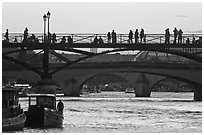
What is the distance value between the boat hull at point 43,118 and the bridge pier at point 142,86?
94.3 meters

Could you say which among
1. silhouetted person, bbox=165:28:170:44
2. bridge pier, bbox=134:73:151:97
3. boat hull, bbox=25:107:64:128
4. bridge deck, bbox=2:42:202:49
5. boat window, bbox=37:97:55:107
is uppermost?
silhouetted person, bbox=165:28:170:44

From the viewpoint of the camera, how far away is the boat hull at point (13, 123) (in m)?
44.2

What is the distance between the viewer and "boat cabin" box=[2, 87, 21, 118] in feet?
152

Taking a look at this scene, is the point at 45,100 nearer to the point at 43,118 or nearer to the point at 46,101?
the point at 46,101

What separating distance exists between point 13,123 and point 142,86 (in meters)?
102

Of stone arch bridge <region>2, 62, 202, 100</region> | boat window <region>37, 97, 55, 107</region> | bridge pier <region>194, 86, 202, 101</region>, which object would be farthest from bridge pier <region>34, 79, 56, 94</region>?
boat window <region>37, 97, 55, 107</region>

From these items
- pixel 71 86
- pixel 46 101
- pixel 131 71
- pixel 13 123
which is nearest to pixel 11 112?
pixel 13 123

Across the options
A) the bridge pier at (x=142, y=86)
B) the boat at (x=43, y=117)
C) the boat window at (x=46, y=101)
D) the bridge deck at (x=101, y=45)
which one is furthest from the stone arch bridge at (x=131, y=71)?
the boat at (x=43, y=117)

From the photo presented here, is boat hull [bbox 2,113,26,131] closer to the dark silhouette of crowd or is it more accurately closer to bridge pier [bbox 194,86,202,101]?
the dark silhouette of crowd

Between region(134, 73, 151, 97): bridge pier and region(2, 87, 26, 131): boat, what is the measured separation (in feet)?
320

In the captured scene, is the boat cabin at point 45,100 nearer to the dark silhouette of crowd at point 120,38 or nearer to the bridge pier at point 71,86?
the dark silhouette of crowd at point 120,38

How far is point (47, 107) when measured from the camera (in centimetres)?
5391

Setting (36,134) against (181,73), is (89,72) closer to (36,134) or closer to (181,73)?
(181,73)

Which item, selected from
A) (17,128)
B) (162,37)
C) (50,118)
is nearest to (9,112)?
(17,128)
